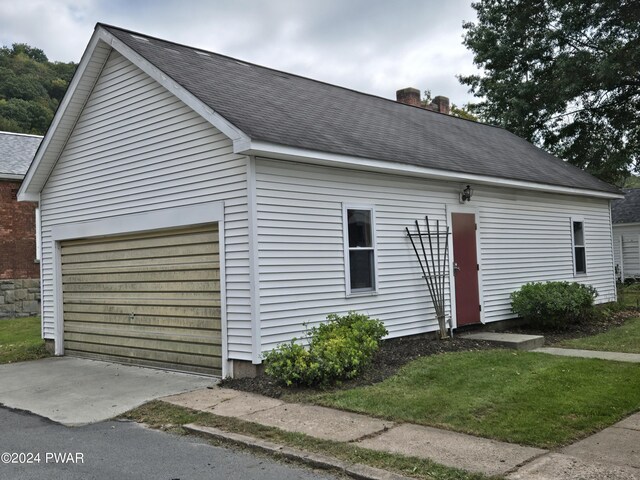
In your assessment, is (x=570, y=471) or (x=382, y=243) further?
(x=382, y=243)

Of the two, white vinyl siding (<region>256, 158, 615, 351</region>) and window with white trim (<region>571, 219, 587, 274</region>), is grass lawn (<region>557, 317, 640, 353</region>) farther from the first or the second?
window with white trim (<region>571, 219, 587, 274</region>)

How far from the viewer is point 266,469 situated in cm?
491

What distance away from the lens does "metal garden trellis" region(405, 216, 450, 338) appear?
10.5 m

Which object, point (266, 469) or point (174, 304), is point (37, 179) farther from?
point (266, 469)

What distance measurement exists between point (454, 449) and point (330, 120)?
676 cm

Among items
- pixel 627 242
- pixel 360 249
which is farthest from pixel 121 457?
pixel 627 242

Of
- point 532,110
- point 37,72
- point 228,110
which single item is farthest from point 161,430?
point 37,72

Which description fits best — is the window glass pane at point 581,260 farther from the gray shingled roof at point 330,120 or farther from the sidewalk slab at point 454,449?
the sidewalk slab at point 454,449

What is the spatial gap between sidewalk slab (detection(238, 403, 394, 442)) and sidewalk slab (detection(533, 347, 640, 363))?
14.6ft

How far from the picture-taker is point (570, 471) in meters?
4.47

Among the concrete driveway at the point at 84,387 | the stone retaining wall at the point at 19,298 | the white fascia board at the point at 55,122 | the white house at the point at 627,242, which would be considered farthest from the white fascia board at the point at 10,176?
the white house at the point at 627,242

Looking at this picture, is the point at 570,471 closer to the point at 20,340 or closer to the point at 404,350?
the point at 404,350

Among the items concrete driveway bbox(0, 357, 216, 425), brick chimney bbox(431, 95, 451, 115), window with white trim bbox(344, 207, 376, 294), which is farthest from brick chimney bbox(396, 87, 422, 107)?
concrete driveway bbox(0, 357, 216, 425)

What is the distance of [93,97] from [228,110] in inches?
149
